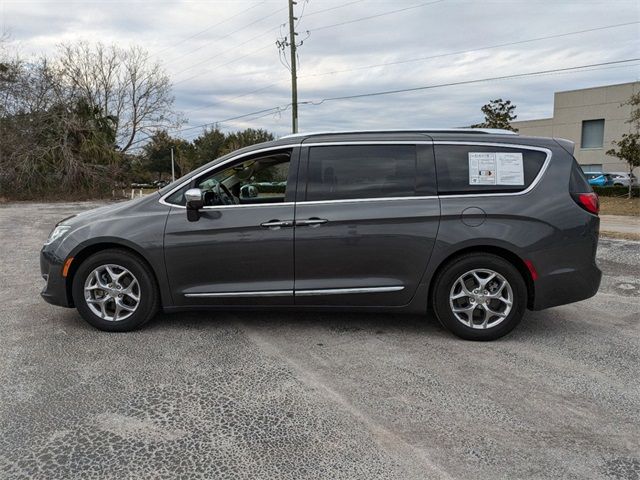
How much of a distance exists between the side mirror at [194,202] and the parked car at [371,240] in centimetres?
1

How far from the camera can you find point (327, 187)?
4441 mm

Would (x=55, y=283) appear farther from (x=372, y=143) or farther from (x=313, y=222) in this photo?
(x=372, y=143)

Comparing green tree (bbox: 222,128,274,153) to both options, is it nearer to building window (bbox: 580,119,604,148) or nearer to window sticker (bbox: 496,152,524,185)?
building window (bbox: 580,119,604,148)

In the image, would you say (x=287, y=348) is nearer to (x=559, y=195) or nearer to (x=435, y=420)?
(x=435, y=420)

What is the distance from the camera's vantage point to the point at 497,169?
4395 mm

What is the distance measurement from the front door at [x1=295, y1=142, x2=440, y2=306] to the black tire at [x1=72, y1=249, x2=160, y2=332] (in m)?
1.34

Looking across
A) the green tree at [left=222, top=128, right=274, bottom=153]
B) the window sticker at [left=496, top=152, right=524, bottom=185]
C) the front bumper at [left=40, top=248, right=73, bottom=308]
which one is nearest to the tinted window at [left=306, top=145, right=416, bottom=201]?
the window sticker at [left=496, top=152, right=524, bottom=185]

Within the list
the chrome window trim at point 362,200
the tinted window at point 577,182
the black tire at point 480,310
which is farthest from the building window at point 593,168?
the chrome window trim at point 362,200

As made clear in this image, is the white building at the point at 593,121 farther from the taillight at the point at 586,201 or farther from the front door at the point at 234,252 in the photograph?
the front door at the point at 234,252

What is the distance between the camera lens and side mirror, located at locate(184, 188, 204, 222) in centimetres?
431

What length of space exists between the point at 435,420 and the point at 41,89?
3051 cm

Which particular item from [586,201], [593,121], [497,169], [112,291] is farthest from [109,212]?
[593,121]

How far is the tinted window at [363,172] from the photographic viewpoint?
14.5ft

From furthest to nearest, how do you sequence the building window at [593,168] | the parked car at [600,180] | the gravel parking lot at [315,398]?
the building window at [593,168] < the parked car at [600,180] < the gravel parking lot at [315,398]
